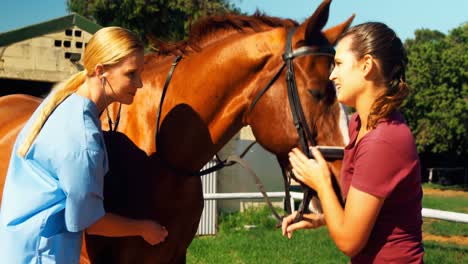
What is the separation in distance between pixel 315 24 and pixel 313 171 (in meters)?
0.95

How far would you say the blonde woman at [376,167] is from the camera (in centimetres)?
145

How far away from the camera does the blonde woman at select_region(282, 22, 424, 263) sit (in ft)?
4.75

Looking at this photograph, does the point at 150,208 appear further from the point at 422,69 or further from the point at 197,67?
the point at 422,69

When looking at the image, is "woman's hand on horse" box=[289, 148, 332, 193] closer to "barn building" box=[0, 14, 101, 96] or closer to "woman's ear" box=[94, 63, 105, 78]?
"woman's ear" box=[94, 63, 105, 78]

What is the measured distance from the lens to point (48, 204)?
68.4 inches

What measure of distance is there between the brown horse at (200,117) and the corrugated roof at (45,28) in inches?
301

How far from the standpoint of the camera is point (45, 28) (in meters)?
9.73

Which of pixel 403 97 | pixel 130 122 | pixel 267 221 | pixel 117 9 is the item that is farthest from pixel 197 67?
pixel 117 9

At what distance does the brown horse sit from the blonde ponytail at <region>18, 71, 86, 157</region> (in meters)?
0.45

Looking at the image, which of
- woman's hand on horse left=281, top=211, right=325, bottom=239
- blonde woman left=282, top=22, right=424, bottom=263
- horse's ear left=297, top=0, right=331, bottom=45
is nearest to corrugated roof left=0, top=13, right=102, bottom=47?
horse's ear left=297, top=0, right=331, bottom=45

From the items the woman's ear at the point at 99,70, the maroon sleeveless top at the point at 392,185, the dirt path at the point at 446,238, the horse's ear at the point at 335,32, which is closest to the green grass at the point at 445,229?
the dirt path at the point at 446,238

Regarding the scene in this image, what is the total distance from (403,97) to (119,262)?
5.08 ft

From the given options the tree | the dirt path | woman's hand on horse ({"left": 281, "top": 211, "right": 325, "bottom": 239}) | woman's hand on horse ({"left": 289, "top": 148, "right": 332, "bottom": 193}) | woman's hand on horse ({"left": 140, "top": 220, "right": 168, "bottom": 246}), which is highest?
the tree

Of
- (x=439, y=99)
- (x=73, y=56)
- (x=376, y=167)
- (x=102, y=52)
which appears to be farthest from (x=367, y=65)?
(x=439, y=99)
